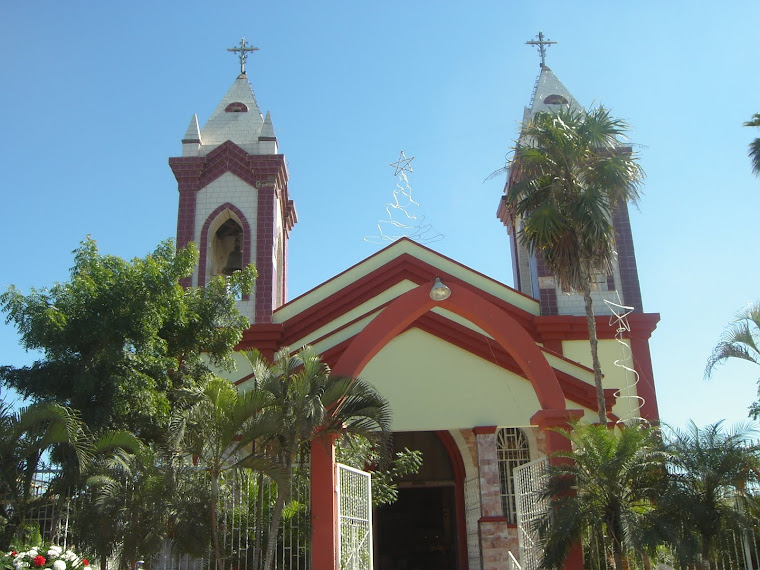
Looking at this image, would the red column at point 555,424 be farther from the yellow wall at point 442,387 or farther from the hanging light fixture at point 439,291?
the yellow wall at point 442,387

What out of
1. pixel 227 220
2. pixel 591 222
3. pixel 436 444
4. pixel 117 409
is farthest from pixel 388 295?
pixel 117 409

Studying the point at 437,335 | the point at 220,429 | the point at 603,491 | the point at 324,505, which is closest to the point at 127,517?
the point at 220,429

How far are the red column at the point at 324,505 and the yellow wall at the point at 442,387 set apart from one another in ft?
17.8

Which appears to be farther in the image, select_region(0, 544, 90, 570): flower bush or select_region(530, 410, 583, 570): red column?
select_region(530, 410, 583, 570): red column

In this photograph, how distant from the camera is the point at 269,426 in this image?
12.1 meters

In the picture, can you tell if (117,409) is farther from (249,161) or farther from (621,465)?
(249,161)

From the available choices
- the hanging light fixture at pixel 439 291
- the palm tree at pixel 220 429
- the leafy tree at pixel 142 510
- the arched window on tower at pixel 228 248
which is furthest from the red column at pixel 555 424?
the arched window on tower at pixel 228 248

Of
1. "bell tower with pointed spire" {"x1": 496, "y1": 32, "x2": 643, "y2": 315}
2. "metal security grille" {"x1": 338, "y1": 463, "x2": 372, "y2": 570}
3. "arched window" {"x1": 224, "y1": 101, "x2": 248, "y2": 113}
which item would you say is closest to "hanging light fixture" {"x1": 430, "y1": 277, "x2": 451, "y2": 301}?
"metal security grille" {"x1": 338, "y1": 463, "x2": 372, "y2": 570}

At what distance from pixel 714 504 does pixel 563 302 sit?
12.4 m

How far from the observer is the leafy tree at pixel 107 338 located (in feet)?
47.2

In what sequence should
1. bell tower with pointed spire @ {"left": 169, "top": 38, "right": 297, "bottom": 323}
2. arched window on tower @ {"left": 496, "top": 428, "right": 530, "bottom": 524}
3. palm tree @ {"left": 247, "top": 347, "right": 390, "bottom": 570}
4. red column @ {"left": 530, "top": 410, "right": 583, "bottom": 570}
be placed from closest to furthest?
1. palm tree @ {"left": 247, "top": 347, "right": 390, "bottom": 570}
2. red column @ {"left": 530, "top": 410, "right": 583, "bottom": 570}
3. arched window on tower @ {"left": 496, "top": 428, "right": 530, "bottom": 524}
4. bell tower with pointed spire @ {"left": 169, "top": 38, "right": 297, "bottom": 323}

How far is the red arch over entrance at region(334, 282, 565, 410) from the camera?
44.7ft

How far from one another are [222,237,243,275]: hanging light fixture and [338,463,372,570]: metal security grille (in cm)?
1359

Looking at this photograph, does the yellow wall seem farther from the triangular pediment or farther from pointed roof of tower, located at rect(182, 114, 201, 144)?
pointed roof of tower, located at rect(182, 114, 201, 144)
